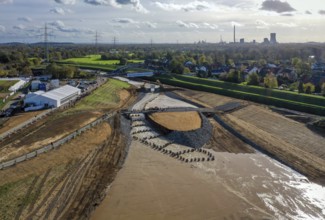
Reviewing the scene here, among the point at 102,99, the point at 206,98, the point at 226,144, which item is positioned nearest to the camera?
the point at 226,144

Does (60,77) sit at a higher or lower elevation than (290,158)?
higher

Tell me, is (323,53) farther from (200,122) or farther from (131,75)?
(200,122)

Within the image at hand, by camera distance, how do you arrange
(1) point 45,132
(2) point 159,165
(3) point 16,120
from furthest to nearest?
(3) point 16,120, (1) point 45,132, (2) point 159,165

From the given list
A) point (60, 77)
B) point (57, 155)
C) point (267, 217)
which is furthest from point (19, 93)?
point (267, 217)

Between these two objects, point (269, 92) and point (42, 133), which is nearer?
point (42, 133)

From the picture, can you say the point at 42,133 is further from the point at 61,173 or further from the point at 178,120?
the point at 178,120

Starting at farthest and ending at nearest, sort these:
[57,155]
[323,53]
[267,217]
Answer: [323,53] < [57,155] < [267,217]

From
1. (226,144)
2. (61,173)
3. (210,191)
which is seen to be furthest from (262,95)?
(61,173)

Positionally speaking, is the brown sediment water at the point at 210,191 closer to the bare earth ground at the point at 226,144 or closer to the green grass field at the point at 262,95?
the bare earth ground at the point at 226,144
